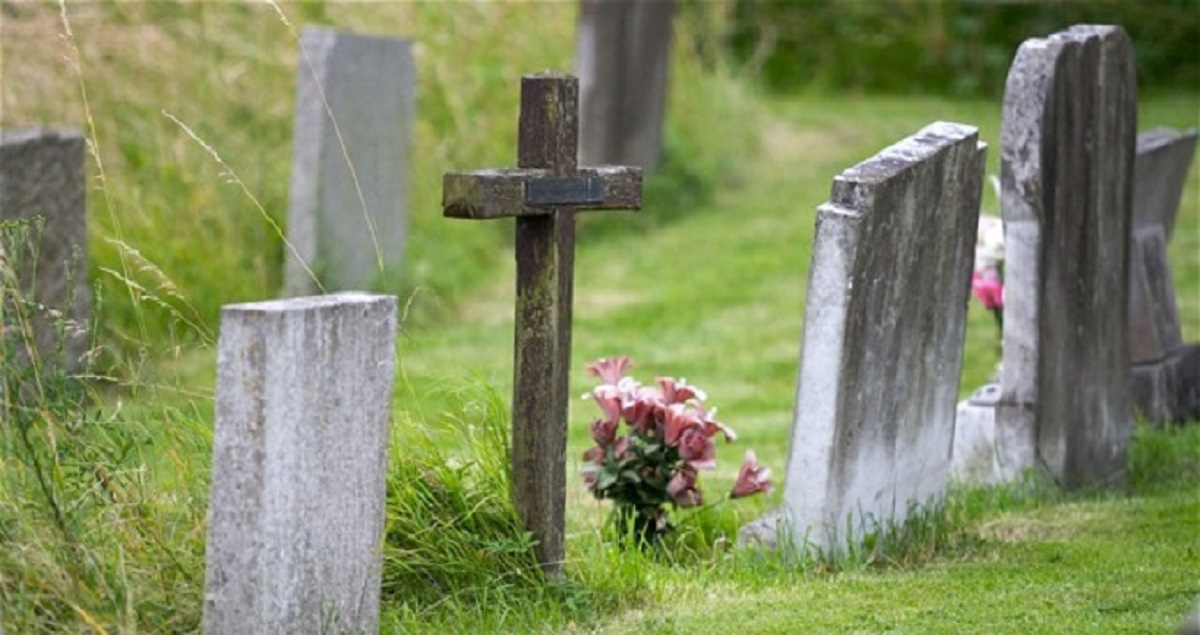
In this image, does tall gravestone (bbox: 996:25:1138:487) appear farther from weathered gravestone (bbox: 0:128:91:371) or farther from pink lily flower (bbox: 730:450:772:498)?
weathered gravestone (bbox: 0:128:91:371)

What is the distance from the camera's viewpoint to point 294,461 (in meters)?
4.28

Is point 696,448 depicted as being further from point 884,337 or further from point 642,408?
point 884,337

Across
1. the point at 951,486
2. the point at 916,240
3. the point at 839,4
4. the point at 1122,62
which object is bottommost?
the point at 951,486

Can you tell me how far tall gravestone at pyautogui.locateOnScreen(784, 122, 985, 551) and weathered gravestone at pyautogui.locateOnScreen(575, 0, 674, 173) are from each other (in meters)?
7.87

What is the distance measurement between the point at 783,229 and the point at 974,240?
744 centimetres

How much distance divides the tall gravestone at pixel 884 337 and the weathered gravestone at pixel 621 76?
7872mm

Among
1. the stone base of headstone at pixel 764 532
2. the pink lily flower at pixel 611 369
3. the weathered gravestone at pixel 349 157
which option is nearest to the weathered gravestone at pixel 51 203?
the weathered gravestone at pixel 349 157

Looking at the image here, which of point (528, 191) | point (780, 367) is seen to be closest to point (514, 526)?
point (528, 191)

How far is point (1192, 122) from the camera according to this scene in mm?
16891

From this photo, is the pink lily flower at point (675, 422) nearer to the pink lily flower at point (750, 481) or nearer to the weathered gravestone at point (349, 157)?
the pink lily flower at point (750, 481)

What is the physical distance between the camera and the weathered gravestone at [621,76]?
14148mm

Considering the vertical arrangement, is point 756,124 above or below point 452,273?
above

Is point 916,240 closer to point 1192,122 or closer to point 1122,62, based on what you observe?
point 1122,62

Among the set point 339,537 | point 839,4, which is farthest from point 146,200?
point 839,4
